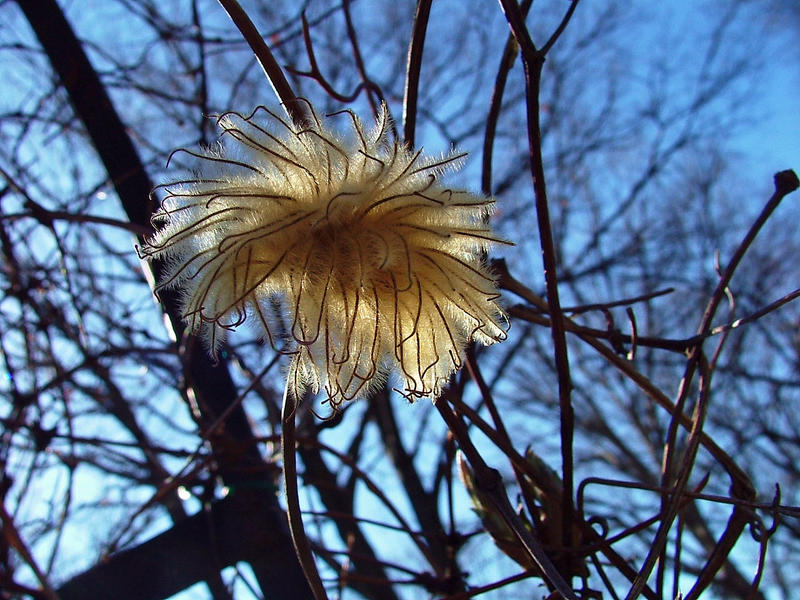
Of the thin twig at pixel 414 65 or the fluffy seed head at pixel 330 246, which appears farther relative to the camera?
the thin twig at pixel 414 65

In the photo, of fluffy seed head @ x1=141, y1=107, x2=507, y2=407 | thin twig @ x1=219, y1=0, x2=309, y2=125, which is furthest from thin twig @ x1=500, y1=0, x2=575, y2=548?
thin twig @ x1=219, y1=0, x2=309, y2=125

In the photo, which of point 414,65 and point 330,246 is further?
point 414,65

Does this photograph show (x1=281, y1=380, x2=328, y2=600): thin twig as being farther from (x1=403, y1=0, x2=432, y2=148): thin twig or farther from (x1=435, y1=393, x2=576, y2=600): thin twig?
(x1=403, y1=0, x2=432, y2=148): thin twig

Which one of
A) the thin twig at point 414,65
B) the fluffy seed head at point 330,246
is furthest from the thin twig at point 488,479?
the thin twig at point 414,65

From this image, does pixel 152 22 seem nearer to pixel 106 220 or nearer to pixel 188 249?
pixel 106 220

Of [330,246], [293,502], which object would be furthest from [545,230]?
[293,502]

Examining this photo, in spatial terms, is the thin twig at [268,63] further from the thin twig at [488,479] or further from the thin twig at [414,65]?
the thin twig at [488,479]

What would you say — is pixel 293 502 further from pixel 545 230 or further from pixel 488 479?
pixel 545 230

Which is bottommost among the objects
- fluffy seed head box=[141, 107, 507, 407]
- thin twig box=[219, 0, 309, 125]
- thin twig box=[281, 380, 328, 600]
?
thin twig box=[281, 380, 328, 600]

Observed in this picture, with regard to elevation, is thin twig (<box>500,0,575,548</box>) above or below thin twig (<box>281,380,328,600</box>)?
above
